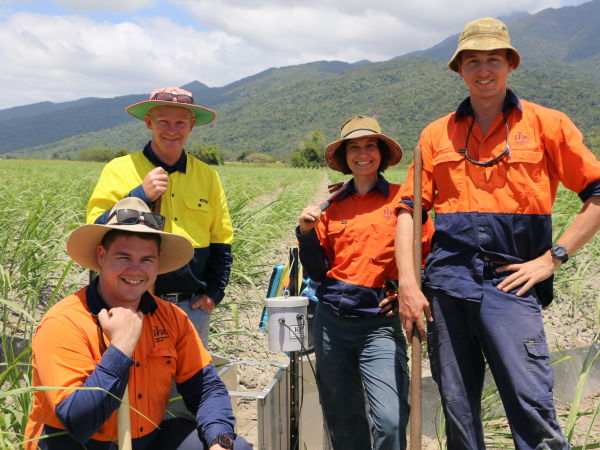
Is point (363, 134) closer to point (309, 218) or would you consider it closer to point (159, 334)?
point (309, 218)

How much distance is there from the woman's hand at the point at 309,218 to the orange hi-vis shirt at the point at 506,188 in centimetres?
53

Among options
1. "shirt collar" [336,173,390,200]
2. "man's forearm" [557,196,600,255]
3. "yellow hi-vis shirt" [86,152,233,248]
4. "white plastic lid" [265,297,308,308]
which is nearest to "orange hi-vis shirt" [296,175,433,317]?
"shirt collar" [336,173,390,200]

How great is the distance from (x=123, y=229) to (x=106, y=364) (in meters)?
0.45

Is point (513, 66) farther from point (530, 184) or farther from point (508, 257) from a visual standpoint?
point (508, 257)

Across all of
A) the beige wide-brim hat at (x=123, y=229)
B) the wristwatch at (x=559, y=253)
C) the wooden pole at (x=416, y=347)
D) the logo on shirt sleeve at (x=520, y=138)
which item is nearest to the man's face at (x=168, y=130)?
the beige wide-brim hat at (x=123, y=229)

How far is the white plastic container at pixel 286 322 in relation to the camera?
2449mm

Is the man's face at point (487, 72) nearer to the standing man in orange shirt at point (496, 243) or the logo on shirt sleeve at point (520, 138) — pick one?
the standing man in orange shirt at point (496, 243)

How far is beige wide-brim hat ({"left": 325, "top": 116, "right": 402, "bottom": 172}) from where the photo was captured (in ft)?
7.92

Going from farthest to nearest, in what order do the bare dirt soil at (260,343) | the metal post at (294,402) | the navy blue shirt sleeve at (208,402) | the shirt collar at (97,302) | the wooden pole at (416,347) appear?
1. the bare dirt soil at (260,343)
2. the metal post at (294,402)
3. the wooden pole at (416,347)
4. the navy blue shirt sleeve at (208,402)
5. the shirt collar at (97,302)

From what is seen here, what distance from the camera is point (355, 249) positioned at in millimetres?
2361

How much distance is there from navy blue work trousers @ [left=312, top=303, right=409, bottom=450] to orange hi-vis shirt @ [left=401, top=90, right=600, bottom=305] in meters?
0.38

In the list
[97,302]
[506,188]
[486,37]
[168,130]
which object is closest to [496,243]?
[506,188]

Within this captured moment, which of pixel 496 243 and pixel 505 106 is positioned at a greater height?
pixel 505 106

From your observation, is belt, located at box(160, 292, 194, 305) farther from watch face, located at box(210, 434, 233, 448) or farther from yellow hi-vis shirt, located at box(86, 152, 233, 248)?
watch face, located at box(210, 434, 233, 448)
